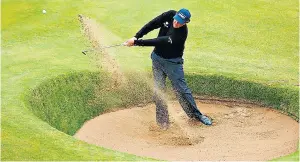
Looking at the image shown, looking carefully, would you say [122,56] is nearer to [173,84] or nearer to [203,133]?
[173,84]

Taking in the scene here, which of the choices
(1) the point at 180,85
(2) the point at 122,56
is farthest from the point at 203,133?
(2) the point at 122,56

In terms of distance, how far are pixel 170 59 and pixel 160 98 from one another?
80 centimetres

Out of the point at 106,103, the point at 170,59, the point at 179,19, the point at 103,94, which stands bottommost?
the point at 106,103

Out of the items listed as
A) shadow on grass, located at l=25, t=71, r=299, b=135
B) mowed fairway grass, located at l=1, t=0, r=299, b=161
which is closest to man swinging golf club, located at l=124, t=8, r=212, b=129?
shadow on grass, located at l=25, t=71, r=299, b=135

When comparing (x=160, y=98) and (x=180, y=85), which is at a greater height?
(x=180, y=85)

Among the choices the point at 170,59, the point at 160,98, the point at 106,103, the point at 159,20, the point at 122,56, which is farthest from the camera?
the point at 122,56

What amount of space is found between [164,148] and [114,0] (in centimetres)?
925

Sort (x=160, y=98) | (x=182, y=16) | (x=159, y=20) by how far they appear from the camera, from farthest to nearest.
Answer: (x=160, y=98) < (x=159, y=20) < (x=182, y=16)

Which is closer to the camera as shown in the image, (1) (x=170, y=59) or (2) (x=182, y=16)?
(2) (x=182, y=16)

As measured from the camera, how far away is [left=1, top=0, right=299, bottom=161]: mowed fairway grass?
9.37 m

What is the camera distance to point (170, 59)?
35.7ft

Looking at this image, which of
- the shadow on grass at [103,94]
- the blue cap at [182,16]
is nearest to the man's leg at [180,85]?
the blue cap at [182,16]

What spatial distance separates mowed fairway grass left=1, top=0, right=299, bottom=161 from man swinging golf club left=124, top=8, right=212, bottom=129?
159cm

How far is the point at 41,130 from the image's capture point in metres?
9.46
